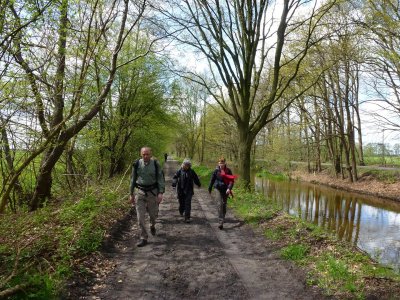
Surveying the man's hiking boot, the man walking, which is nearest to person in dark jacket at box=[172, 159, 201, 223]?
the man walking

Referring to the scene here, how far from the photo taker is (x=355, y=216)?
15617 mm

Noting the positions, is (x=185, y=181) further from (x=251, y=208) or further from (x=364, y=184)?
(x=364, y=184)

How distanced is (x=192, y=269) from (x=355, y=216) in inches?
479

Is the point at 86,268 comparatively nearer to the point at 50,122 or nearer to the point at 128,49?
the point at 50,122

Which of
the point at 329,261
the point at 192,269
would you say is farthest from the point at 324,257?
the point at 192,269

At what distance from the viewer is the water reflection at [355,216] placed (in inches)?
406

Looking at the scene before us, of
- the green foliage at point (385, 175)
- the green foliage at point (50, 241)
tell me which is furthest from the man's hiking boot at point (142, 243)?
the green foliage at point (385, 175)

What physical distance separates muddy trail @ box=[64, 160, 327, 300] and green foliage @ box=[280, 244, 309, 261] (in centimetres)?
18

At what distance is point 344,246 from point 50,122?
7.92 metres

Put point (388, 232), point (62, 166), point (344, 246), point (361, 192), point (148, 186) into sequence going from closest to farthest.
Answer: point (344, 246)
point (148, 186)
point (388, 232)
point (62, 166)
point (361, 192)

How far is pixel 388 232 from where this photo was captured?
12.3 meters

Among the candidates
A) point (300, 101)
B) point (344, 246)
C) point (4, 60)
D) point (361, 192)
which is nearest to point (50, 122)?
point (4, 60)

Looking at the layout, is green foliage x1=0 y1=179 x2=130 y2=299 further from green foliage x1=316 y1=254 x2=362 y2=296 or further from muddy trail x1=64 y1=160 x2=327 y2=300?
green foliage x1=316 y1=254 x2=362 y2=296

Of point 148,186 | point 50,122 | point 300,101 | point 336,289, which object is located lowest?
point 336,289
